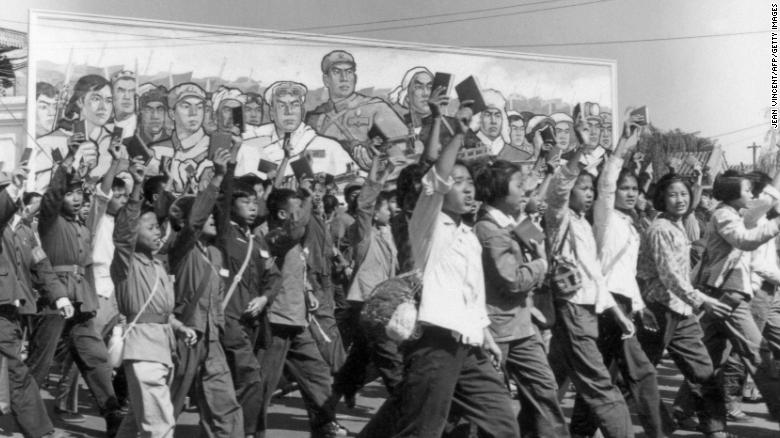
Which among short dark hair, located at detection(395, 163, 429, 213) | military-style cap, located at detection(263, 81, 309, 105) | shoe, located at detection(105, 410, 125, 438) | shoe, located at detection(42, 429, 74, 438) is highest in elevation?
military-style cap, located at detection(263, 81, 309, 105)

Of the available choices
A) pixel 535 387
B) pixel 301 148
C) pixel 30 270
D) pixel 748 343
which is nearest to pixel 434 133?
pixel 535 387

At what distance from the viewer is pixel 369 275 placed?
29.7 ft

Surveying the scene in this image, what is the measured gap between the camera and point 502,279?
6117 mm

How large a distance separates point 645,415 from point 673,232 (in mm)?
1252

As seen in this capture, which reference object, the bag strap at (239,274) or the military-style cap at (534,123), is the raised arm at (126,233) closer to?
the bag strap at (239,274)

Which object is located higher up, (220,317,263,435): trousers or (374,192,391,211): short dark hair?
(374,192,391,211): short dark hair

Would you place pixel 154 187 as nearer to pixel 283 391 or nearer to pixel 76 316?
pixel 76 316

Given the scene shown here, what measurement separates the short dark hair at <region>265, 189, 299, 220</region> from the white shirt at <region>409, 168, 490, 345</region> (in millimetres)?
2800

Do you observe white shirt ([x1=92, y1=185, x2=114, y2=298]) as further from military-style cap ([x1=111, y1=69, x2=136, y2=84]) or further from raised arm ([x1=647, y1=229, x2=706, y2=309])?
military-style cap ([x1=111, y1=69, x2=136, y2=84])

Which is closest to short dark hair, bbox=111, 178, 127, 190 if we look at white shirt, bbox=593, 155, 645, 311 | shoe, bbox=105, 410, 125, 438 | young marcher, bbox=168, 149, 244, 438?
shoe, bbox=105, 410, 125, 438

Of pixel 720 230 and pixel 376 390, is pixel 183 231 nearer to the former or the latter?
pixel 720 230

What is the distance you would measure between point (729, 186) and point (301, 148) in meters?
18.5

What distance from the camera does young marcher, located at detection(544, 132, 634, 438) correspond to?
692cm

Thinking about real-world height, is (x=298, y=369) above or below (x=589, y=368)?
below
